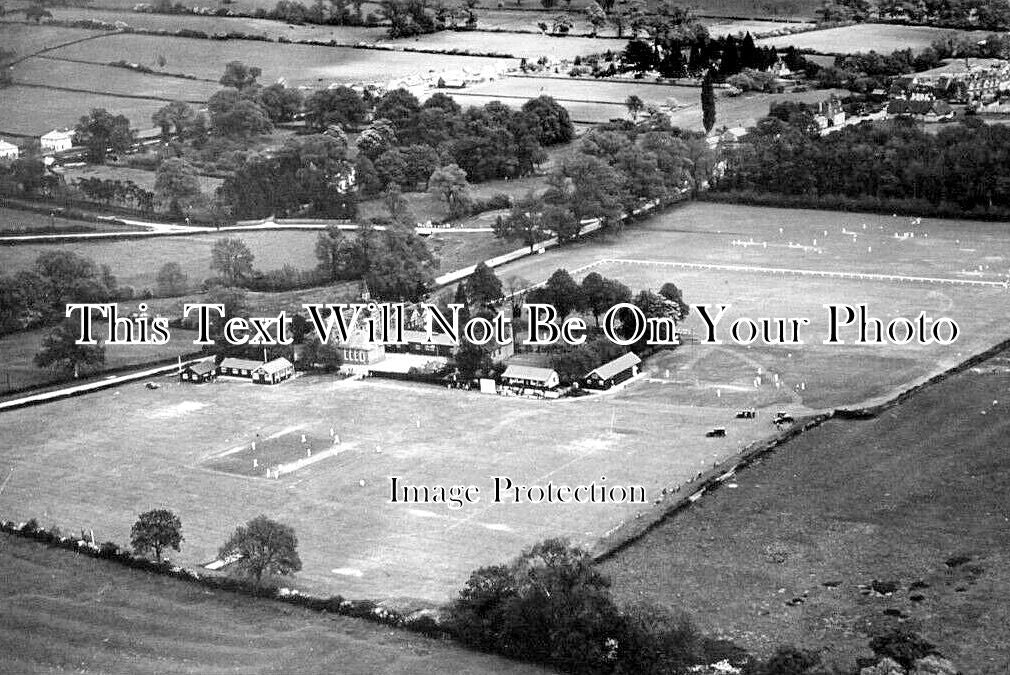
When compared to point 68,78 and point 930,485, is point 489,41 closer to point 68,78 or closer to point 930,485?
point 68,78

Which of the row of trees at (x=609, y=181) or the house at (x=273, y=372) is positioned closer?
the house at (x=273, y=372)

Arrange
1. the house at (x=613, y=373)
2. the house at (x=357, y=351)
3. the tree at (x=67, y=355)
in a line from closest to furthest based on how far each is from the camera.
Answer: the house at (x=613, y=373) → the tree at (x=67, y=355) → the house at (x=357, y=351)

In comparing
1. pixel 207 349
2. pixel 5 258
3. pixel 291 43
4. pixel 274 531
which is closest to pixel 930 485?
pixel 274 531

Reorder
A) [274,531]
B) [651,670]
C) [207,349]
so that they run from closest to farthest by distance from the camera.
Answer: [651,670]
[274,531]
[207,349]

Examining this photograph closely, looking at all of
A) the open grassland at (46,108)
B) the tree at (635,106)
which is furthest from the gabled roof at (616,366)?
the tree at (635,106)

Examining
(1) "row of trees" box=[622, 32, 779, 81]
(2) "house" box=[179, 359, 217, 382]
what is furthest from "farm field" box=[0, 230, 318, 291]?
(1) "row of trees" box=[622, 32, 779, 81]

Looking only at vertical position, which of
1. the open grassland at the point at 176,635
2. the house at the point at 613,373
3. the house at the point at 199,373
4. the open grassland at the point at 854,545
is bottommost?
the open grassland at the point at 176,635

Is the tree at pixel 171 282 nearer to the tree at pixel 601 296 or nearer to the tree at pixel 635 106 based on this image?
the tree at pixel 601 296

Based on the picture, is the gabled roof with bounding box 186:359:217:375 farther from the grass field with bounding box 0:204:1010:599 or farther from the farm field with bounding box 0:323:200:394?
the farm field with bounding box 0:323:200:394
